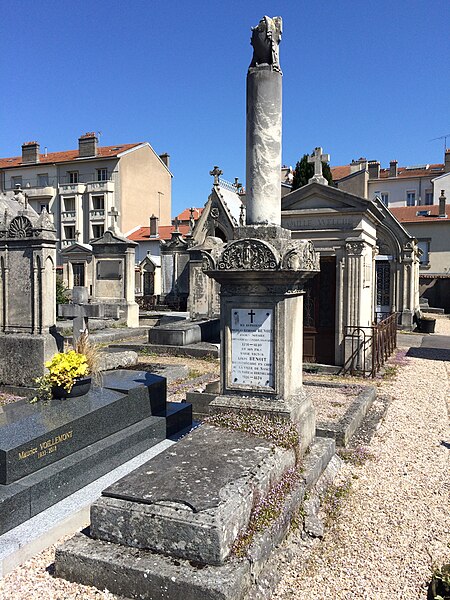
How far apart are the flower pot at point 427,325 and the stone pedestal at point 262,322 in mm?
15627

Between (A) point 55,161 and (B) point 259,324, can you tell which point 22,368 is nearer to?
(B) point 259,324

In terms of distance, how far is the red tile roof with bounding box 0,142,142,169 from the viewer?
133ft

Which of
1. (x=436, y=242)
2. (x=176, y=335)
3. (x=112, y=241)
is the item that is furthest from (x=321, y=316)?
(x=436, y=242)

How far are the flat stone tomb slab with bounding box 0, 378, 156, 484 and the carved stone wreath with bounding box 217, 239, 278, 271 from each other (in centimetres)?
194

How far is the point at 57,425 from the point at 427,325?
685 inches

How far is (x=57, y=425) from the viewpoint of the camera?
4.51 metres

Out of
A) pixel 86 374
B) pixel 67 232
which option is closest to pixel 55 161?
pixel 67 232

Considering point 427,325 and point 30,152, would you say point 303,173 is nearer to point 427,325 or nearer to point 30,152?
point 427,325

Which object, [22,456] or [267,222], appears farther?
[267,222]

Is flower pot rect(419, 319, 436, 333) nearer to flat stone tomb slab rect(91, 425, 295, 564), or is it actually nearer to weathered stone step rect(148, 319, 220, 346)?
weathered stone step rect(148, 319, 220, 346)

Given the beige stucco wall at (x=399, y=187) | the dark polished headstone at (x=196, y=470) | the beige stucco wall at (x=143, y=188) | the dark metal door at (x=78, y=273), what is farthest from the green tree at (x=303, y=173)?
the dark polished headstone at (x=196, y=470)

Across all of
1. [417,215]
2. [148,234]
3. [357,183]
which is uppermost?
[417,215]

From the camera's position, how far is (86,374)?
5691 mm

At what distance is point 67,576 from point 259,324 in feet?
8.64
